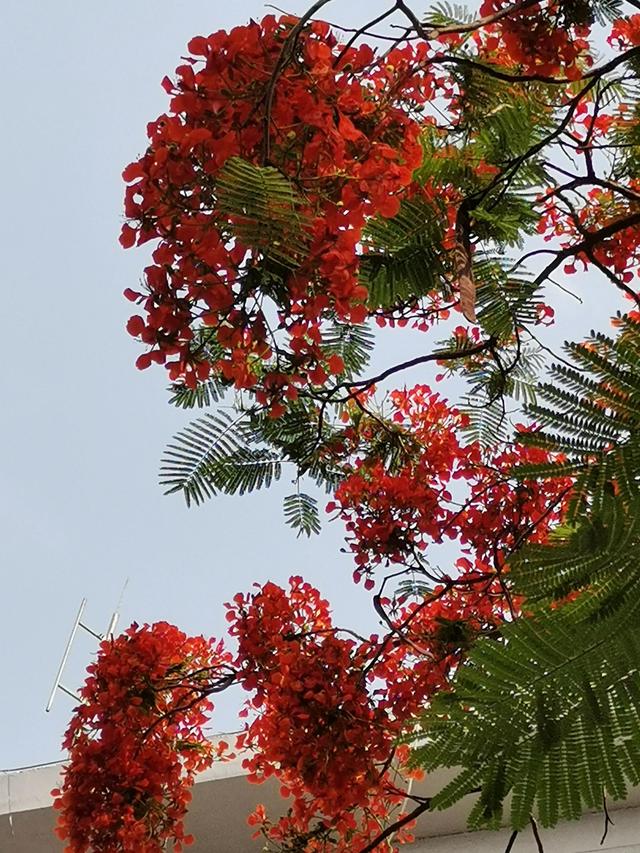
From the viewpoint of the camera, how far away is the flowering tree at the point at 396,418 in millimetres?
862

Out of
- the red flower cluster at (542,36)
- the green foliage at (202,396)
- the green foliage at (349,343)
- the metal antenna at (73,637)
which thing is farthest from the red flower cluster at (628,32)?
the metal antenna at (73,637)

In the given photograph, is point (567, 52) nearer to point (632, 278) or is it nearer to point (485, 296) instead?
point (485, 296)

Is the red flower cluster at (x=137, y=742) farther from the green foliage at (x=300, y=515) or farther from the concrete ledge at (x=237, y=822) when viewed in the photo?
the concrete ledge at (x=237, y=822)

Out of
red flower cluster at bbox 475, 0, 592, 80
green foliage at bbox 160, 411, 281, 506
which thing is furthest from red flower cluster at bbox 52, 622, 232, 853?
red flower cluster at bbox 475, 0, 592, 80

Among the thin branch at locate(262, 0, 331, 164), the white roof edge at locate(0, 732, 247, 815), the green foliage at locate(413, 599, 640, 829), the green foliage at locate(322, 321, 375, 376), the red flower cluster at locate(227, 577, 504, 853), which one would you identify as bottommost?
the green foliage at locate(413, 599, 640, 829)

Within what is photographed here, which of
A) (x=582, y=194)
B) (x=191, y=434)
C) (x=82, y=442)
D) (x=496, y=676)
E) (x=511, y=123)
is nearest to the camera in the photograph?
(x=496, y=676)

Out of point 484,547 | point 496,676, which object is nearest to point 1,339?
point 484,547

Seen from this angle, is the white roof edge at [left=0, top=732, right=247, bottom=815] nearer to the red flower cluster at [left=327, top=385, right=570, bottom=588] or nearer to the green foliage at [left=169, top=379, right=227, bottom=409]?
the red flower cluster at [left=327, top=385, right=570, bottom=588]

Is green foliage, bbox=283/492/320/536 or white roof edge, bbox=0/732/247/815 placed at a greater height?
green foliage, bbox=283/492/320/536

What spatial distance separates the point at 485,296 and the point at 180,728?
1399 mm

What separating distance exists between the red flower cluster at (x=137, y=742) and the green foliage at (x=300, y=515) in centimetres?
40

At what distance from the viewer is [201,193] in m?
1.24

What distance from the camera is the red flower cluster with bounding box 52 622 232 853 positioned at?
238 centimetres

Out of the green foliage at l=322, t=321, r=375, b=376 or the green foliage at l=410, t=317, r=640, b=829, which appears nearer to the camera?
the green foliage at l=410, t=317, r=640, b=829
